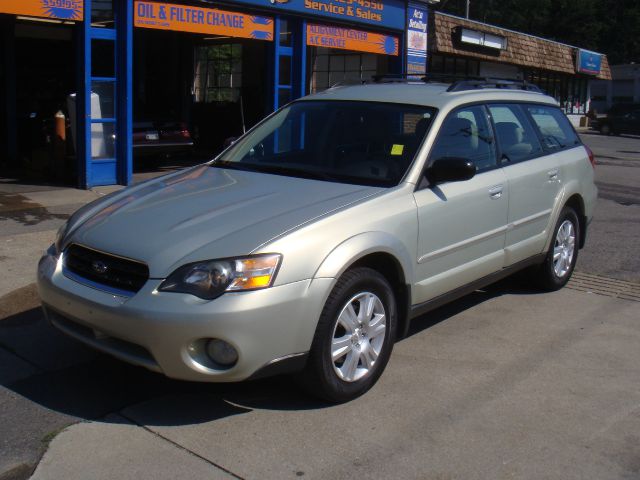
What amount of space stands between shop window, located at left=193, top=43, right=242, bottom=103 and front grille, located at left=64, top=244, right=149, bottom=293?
1561 cm

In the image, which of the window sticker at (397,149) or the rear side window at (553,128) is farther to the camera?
the rear side window at (553,128)

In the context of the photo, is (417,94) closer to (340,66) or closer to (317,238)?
(317,238)

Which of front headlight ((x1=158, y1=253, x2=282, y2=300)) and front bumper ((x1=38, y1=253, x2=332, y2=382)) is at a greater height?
front headlight ((x1=158, y1=253, x2=282, y2=300))

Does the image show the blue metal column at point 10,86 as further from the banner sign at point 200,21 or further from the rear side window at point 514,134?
the rear side window at point 514,134

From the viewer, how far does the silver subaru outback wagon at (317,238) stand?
12.4ft

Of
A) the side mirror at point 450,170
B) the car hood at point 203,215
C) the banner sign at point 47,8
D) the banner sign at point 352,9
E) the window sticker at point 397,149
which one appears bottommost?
the car hood at point 203,215

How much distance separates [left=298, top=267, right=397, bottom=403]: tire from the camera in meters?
4.00

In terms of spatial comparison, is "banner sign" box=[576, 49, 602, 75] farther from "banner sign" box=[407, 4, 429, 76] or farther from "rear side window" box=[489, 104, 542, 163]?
"rear side window" box=[489, 104, 542, 163]

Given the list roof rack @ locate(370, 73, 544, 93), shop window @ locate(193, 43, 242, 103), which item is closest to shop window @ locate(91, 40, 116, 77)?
roof rack @ locate(370, 73, 544, 93)

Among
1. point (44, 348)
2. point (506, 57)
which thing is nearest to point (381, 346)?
point (44, 348)

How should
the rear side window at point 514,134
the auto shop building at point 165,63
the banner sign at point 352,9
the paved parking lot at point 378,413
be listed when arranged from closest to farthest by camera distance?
the paved parking lot at point 378,413 → the rear side window at point 514,134 → the auto shop building at point 165,63 → the banner sign at point 352,9

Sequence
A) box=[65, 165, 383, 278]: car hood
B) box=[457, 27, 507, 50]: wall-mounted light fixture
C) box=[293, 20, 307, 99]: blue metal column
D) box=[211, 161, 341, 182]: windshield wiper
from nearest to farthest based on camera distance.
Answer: box=[65, 165, 383, 278]: car hood < box=[211, 161, 341, 182]: windshield wiper < box=[293, 20, 307, 99]: blue metal column < box=[457, 27, 507, 50]: wall-mounted light fixture

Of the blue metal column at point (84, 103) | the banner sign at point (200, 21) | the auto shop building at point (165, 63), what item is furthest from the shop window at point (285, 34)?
the blue metal column at point (84, 103)

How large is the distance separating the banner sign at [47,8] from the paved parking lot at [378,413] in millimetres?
5314
